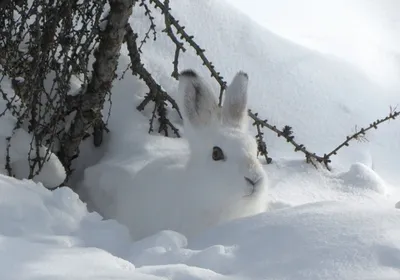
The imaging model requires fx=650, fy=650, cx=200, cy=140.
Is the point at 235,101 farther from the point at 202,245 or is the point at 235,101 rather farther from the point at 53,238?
the point at 53,238

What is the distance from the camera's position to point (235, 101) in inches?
139

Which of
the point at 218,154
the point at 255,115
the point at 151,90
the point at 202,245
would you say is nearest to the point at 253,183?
the point at 218,154

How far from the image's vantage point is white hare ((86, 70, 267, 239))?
10.7 ft

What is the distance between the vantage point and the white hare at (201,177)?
3268mm

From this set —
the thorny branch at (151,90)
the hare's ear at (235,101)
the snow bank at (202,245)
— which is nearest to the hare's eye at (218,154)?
the hare's ear at (235,101)

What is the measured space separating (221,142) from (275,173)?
1.00 meters

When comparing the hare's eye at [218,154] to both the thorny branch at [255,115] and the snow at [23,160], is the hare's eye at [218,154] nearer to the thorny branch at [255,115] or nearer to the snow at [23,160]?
the thorny branch at [255,115]

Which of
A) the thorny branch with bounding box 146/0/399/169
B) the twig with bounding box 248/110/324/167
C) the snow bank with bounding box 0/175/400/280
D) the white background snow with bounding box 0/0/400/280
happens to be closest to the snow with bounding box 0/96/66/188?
the white background snow with bounding box 0/0/400/280

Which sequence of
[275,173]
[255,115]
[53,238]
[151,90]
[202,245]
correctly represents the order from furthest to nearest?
[275,173] → [151,90] → [255,115] → [202,245] → [53,238]

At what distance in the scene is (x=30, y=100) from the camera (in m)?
3.19

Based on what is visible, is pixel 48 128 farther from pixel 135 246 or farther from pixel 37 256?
pixel 37 256

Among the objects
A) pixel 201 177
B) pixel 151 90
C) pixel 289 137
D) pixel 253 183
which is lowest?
pixel 253 183

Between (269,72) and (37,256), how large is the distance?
11.6 feet

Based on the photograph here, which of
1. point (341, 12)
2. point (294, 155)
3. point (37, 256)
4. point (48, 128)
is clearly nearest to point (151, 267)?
point (37, 256)
